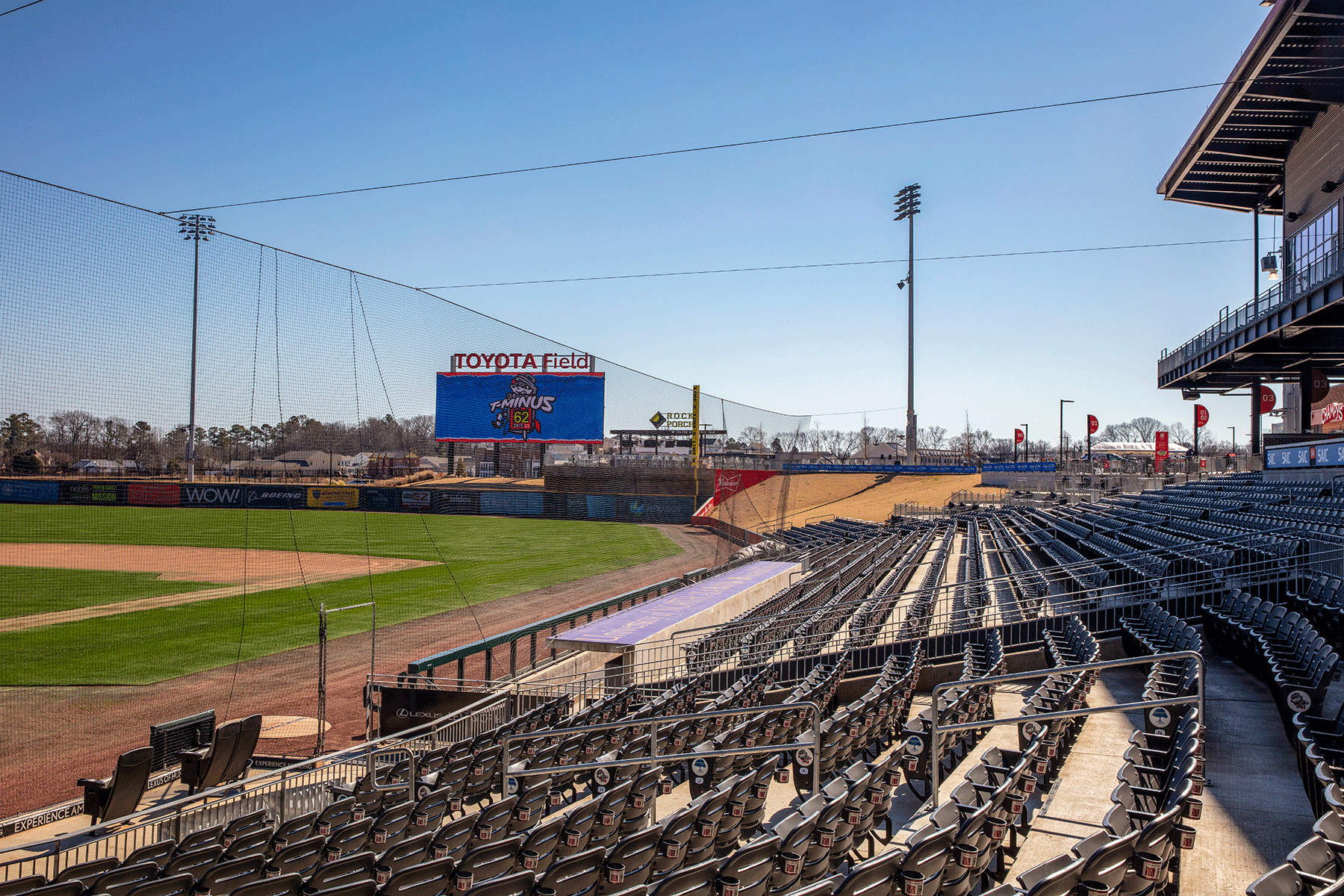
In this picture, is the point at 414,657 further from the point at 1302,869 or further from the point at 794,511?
the point at 794,511

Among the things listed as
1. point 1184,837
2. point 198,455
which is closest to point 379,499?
point 198,455

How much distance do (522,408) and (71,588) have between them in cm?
2084

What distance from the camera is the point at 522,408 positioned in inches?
1683

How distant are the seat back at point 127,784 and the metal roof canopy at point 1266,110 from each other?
65.0ft

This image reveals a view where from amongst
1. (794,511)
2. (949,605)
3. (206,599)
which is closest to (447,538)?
(206,599)

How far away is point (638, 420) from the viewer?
44.6 m

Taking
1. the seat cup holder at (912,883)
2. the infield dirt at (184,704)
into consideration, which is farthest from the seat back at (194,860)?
the infield dirt at (184,704)

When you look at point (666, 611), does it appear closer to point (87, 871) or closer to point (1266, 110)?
point (87, 871)

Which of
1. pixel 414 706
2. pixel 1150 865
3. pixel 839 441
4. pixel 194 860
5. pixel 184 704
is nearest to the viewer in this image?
pixel 1150 865

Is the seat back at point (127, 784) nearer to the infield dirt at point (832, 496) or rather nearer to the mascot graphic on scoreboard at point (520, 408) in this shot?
the mascot graphic on scoreboard at point (520, 408)

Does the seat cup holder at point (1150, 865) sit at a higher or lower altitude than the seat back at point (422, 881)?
higher

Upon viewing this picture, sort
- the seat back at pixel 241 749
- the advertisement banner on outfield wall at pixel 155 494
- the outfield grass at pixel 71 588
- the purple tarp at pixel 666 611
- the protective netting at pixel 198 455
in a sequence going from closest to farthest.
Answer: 1. the seat back at pixel 241 749
2. the protective netting at pixel 198 455
3. the purple tarp at pixel 666 611
4. the advertisement banner on outfield wall at pixel 155 494
5. the outfield grass at pixel 71 588

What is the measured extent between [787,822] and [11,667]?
729 inches

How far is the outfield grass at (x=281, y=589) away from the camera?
59.9 feet
